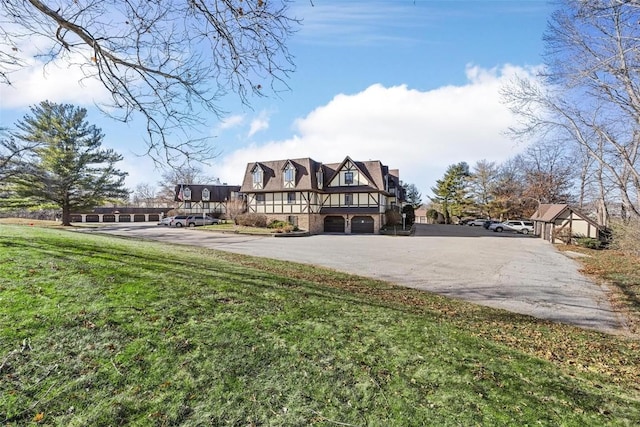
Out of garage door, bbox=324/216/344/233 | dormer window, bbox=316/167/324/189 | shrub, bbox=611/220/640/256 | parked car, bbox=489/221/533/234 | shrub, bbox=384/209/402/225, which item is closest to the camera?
shrub, bbox=611/220/640/256

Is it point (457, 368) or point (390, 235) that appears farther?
point (390, 235)

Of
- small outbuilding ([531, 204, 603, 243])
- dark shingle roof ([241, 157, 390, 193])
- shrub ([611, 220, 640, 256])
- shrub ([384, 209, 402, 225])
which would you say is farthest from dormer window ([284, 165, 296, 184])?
shrub ([611, 220, 640, 256])

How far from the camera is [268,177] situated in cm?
3306

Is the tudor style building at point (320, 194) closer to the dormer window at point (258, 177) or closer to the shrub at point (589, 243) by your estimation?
the dormer window at point (258, 177)

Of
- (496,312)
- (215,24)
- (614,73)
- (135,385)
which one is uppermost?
(614,73)

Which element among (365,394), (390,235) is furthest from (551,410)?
(390,235)

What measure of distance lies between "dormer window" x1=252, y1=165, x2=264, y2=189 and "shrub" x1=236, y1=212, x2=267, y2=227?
3209 millimetres

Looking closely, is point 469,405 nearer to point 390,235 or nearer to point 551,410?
point 551,410

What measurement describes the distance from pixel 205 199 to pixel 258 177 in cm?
1744

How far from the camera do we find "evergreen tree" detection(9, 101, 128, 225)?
25875mm

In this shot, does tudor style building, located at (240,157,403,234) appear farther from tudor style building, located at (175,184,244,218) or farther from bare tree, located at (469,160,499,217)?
bare tree, located at (469,160,499,217)

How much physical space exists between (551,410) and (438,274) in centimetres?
864

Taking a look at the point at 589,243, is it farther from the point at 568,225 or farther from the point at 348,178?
the point at 348,178

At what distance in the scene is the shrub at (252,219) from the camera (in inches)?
1205
